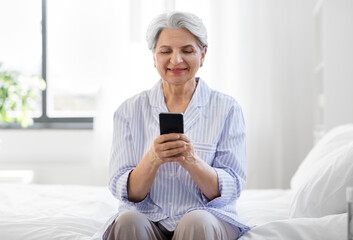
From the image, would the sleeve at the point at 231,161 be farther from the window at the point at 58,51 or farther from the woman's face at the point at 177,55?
the window at the point at 58,51

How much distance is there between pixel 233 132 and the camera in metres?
1.56

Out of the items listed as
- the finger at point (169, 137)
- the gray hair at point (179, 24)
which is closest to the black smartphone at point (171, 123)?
the finger at point (169, 137)

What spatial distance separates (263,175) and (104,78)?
1.36 meters

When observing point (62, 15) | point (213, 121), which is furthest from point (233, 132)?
point (62, 15)

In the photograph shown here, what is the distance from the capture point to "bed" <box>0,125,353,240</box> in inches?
54.8

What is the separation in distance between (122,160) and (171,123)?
0.87 feet

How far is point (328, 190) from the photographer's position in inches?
59.9

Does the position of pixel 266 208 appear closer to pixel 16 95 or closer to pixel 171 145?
pixel 171 145

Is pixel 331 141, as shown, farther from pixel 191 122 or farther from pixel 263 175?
pixel 263 175

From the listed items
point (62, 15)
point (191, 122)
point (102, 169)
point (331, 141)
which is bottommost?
point (102, 169)

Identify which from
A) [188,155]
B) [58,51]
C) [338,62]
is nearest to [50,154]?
[58,51]

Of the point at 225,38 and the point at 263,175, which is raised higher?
the point at 225,38

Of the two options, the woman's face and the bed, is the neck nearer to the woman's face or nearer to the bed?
the woman's face

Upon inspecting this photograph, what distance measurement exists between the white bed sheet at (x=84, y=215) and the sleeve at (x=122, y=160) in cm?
20
